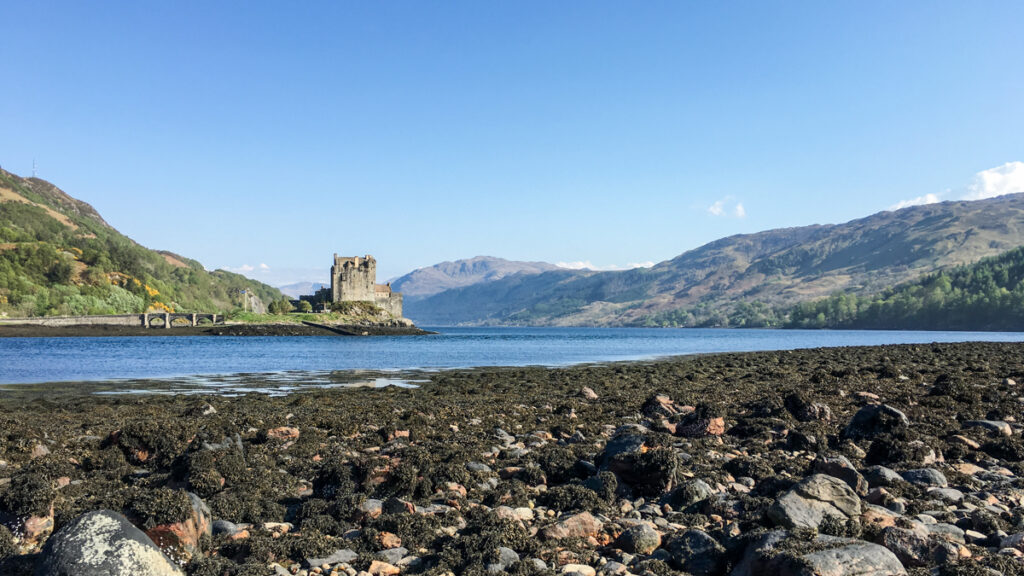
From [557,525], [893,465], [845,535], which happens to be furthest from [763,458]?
[557,525]

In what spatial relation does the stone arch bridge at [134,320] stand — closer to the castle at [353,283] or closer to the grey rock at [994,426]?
the castle at [353,283]

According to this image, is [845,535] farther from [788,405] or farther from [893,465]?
[788,405]

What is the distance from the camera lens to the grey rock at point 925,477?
10320mm

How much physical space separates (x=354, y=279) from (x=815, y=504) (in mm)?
166968

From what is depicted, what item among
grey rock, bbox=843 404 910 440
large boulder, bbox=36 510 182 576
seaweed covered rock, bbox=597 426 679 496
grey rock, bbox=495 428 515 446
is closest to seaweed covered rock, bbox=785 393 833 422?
grey rock, bbox=843 404 910 440

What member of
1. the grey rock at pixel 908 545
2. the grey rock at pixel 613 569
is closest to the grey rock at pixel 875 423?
the grey rock at pixel 908 545

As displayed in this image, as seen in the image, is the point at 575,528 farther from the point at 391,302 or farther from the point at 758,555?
the point at 391,302

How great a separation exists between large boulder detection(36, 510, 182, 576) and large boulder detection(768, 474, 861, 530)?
688cm

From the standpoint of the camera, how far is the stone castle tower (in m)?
168

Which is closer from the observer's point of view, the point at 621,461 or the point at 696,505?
the point at 696,505

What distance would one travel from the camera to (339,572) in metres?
7.23

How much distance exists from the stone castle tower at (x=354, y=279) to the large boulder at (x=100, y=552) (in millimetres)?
164628

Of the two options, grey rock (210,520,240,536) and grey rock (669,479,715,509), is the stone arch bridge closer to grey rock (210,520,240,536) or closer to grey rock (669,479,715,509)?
grey rock (210,520,240,536)

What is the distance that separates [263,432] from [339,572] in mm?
8573
